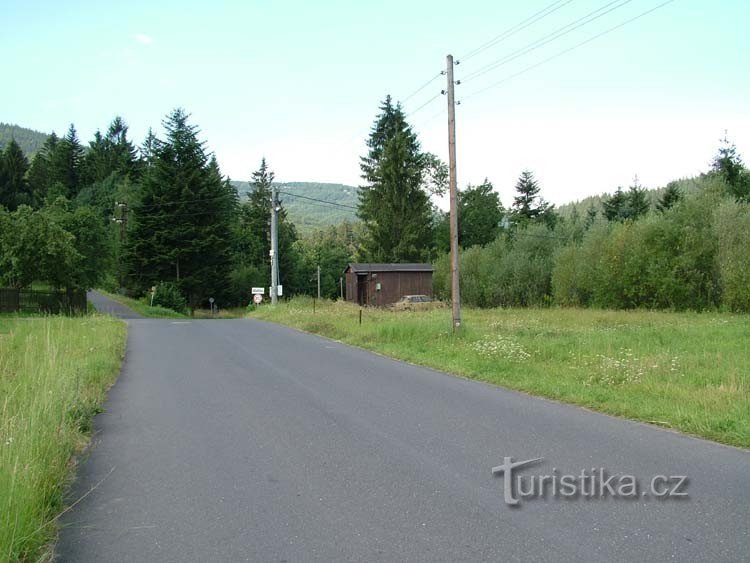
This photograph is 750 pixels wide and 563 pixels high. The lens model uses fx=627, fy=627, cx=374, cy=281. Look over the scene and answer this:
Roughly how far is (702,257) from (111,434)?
32.3m

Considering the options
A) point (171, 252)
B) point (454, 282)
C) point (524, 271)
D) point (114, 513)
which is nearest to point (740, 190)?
point (524, 271)

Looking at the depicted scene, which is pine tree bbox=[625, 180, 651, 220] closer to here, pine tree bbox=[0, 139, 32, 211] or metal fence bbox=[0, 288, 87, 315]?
metal fence bbox=[0, 288, 87, 315]

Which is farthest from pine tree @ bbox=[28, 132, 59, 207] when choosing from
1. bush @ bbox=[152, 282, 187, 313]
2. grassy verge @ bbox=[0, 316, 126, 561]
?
grassy verge @ bbox=[0, 316, 126, 561]

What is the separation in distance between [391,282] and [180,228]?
22047 mm

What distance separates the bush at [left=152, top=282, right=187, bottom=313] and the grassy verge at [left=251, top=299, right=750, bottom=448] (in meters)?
37.2

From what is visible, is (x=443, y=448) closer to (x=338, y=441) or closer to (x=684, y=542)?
(x=338, y=441)

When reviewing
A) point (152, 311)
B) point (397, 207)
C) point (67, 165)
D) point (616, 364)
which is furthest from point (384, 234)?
point (67, 165)

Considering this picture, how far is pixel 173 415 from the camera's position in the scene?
8.55 meters

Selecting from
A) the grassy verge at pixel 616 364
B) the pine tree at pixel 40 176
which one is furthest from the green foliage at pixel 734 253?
the pine tree at pixel 40 176

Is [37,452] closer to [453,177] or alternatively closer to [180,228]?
[453,177]

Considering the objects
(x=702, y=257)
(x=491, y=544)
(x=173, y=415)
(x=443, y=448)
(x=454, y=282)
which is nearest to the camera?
(x=491, y=544)

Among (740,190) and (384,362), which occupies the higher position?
(740,190)

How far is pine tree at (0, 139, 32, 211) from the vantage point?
9788 cm

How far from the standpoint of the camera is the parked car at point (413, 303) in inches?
1789
